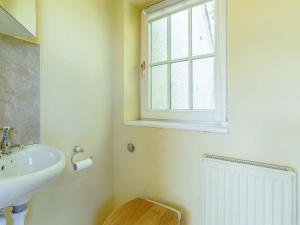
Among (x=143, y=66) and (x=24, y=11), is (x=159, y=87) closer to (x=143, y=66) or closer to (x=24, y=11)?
(x=143, y=66)

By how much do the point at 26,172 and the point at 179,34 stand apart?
1237 millimetres

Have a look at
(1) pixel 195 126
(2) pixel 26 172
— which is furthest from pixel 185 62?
(2) pixel 26 172

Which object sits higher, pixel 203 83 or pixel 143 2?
pixel 143 2

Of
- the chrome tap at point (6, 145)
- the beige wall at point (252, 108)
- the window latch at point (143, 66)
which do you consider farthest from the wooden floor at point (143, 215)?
the window latch at point (143, 66)

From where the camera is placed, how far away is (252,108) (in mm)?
958

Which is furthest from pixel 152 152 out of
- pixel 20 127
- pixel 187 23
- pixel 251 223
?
pixel 187 23

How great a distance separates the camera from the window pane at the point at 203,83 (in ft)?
4.20

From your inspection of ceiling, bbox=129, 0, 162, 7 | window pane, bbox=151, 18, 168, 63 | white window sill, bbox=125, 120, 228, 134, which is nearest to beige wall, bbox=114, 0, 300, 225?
white window sill, bbox=125, 120, 228, 134

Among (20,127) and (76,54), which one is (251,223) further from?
(76,54)

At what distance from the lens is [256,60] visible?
37.3 inches

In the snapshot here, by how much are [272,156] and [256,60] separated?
0.44m

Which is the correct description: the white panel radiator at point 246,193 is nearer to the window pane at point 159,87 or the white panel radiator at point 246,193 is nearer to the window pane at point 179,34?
the window pane at point 159,87

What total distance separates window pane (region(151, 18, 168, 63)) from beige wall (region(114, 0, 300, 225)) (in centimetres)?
57

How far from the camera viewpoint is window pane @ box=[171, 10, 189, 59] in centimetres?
140
